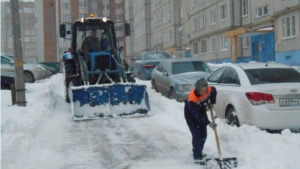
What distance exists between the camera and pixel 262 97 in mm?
7781

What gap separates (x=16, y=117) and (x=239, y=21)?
2793 cm

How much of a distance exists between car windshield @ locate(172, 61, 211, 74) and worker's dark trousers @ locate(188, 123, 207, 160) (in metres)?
8.28

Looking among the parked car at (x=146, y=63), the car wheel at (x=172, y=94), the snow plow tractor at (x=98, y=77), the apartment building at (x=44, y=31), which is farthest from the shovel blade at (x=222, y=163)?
the apartment building at (x=44, y=31)

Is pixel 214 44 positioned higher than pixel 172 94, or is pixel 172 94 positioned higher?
pixel 214 44

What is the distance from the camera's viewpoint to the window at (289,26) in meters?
26.2

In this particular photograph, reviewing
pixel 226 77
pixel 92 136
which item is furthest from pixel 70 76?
pixel 226 77

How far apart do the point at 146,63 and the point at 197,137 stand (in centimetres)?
1575

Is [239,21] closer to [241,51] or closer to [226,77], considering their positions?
[241,51]

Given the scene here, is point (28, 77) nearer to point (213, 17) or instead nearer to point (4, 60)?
point (4, 60)

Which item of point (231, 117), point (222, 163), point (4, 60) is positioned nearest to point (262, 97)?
point (231, 117)

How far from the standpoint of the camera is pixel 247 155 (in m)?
6.78

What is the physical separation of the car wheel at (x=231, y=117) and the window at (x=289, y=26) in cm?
1914

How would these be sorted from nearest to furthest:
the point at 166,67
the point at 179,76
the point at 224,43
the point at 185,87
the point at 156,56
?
the point at 185,87 → the point at 179,76 → the point at 166,67 → the point at 156,56 → the point at 224,43

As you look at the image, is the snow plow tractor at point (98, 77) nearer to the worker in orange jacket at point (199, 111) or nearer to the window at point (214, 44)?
the worker in orange jacket at point (199, 111)
